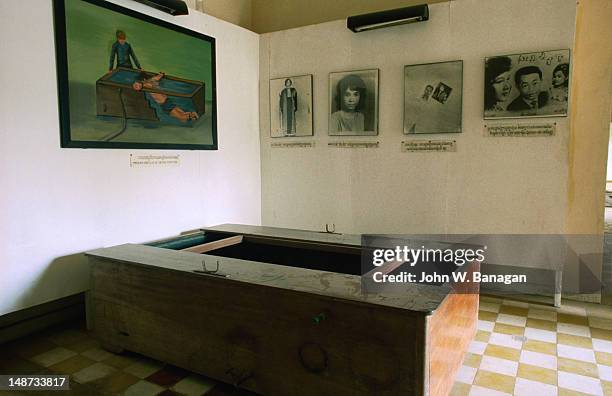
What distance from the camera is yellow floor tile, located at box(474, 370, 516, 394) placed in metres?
2.49

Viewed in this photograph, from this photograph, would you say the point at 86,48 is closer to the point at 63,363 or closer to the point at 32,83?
the point at 32,83

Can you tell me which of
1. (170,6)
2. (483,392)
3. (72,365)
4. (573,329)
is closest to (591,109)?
(573,329)

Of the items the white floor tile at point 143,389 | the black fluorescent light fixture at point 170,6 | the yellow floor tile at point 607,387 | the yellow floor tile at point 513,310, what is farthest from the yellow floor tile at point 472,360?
the black fluorescent light fixture at point 170,6

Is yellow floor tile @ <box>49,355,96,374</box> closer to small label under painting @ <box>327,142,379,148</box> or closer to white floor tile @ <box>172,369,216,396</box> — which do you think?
white floor tile @ <box>172,369,216,396</box>

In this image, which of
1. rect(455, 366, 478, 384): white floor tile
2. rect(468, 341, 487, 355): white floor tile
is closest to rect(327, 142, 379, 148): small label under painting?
rect(468, 341, 487, 355): white floor tile

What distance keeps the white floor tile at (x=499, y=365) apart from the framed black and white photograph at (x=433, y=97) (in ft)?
6.84

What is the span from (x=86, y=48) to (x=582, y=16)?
4.34 metres

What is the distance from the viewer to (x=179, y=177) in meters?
4.11

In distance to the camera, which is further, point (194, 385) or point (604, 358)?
point (604, 358)

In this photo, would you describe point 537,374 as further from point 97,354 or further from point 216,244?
point 97,354

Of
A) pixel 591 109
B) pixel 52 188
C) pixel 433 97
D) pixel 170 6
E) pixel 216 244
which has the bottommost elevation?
pixel 216 244

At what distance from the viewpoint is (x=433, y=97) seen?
13.5 feet

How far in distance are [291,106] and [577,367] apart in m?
3.61

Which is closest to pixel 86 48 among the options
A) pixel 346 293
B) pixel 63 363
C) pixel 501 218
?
pixel 63 363
